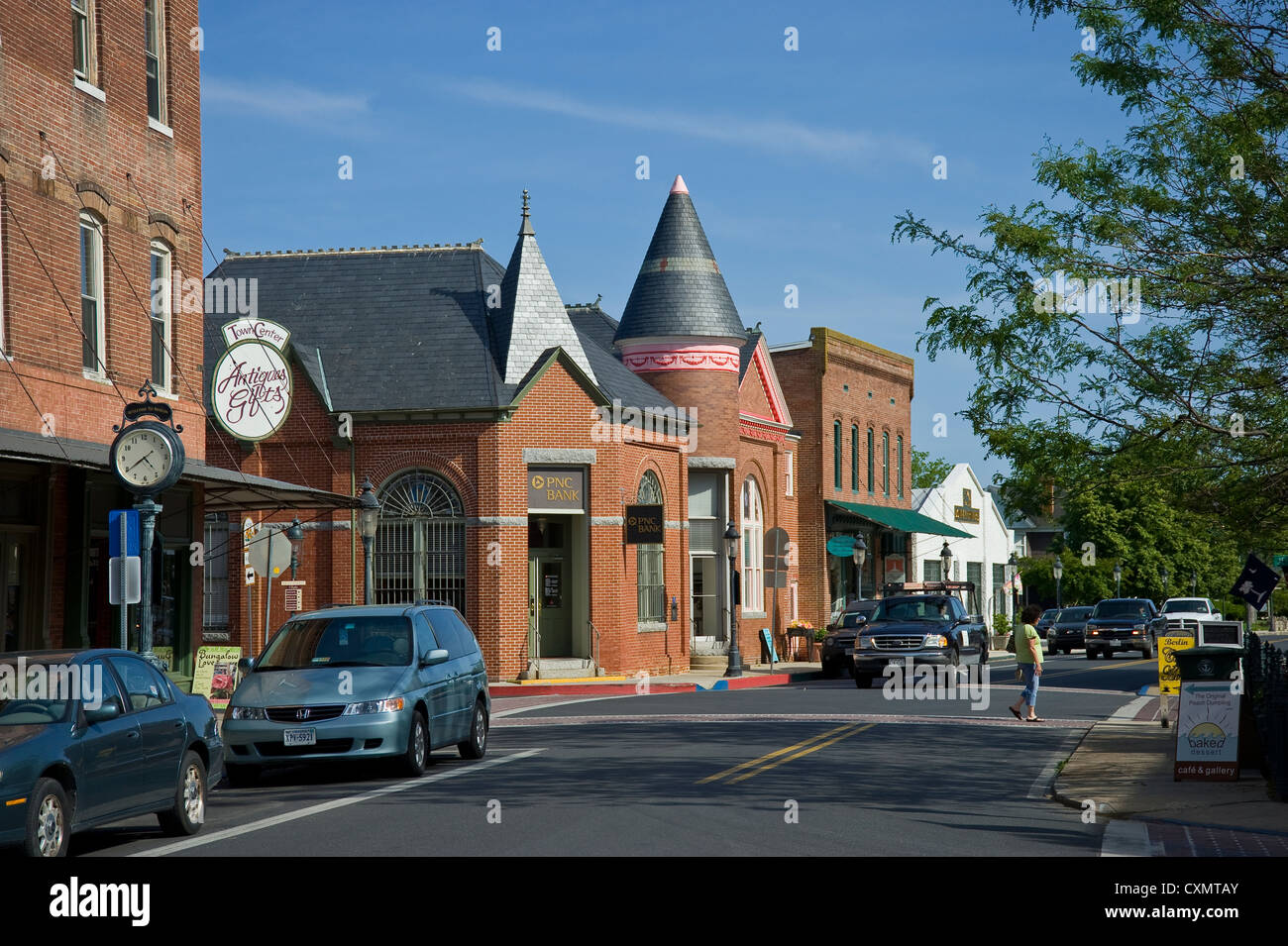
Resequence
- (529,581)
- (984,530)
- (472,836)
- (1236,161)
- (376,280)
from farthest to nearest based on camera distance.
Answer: (984,530) → (376,280) → (529,581) → (1236,161) → (472,836)

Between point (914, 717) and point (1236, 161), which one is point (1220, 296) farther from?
point (914, 717)

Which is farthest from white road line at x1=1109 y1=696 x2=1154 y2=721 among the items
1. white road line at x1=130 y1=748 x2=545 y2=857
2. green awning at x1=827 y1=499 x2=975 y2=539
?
green awning at x1=827 y1=499 x2=975 y2=539

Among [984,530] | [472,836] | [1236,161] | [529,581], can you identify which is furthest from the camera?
[984,530]

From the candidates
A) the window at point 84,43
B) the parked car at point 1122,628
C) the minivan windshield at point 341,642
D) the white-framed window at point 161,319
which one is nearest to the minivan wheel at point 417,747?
the minivan windshield at point 341,642

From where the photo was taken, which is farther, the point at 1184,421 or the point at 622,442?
the point at 622,442

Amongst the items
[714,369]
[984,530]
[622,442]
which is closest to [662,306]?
[714,369]

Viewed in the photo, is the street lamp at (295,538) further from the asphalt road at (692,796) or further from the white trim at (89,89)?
the white trim at (89,89)

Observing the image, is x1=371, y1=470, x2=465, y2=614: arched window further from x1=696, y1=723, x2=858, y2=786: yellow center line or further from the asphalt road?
x1=696, y1=723, x2=858, y2=786: yellow center line

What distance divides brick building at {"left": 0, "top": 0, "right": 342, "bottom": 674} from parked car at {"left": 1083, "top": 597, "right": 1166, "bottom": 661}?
32518mm

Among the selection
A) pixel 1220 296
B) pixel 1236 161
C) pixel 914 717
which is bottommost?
pixel 914 717

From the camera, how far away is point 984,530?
70.0 metres

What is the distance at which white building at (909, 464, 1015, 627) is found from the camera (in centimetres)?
6125

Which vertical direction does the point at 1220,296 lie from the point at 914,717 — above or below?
above

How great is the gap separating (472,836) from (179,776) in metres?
2.33
